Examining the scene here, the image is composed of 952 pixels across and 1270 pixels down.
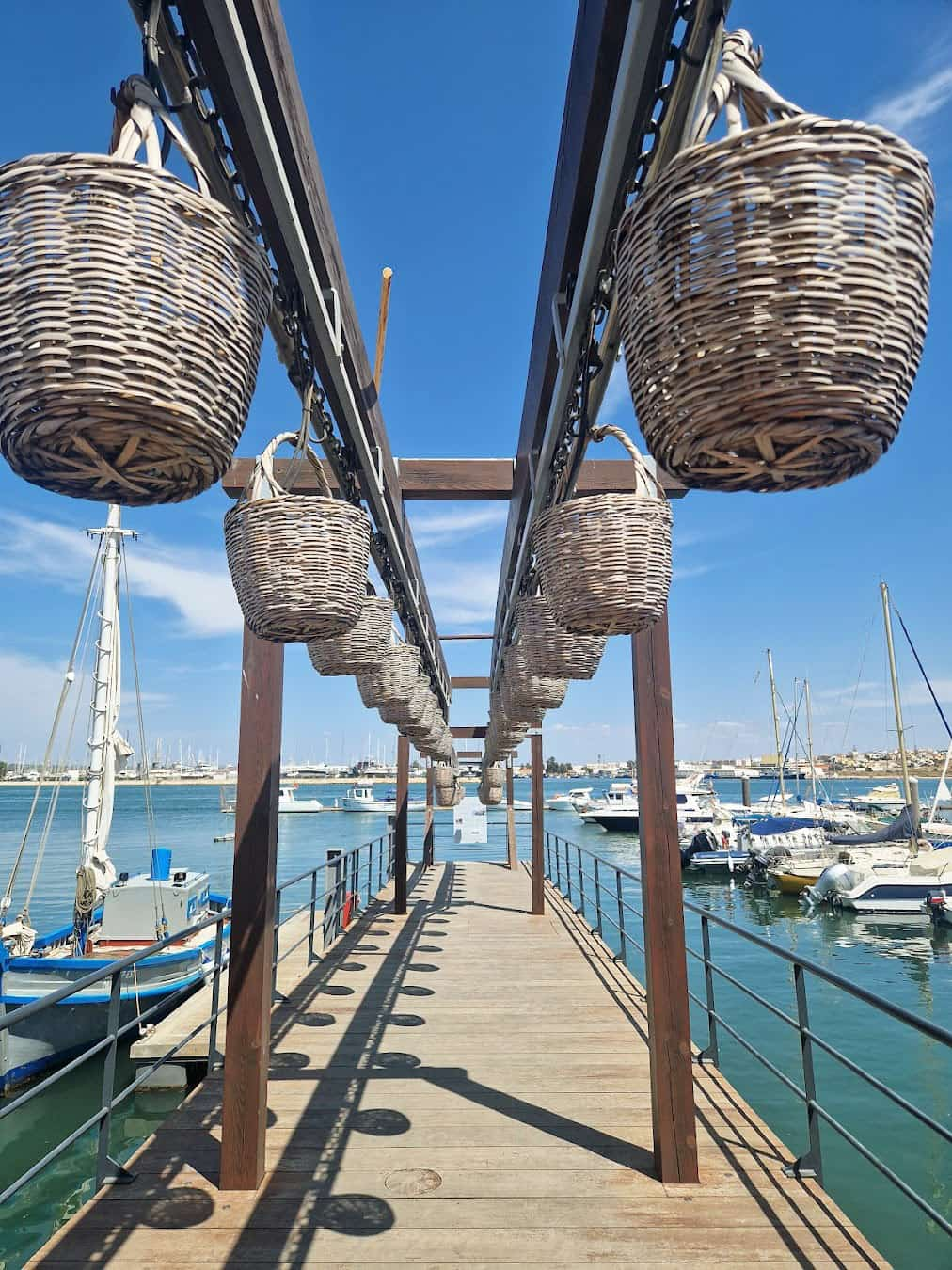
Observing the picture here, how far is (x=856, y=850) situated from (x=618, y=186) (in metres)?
18.4

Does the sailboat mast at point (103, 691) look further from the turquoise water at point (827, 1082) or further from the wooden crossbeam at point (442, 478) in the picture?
the wooden crossbeam at point (442, 478)

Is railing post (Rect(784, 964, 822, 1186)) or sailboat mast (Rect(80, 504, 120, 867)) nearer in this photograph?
railing post (Rect(784, 964, 822, 1186))

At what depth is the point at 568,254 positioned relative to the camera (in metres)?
1.56

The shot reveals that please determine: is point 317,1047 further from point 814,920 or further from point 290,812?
point 290,812

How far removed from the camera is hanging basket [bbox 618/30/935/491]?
2.37 ft

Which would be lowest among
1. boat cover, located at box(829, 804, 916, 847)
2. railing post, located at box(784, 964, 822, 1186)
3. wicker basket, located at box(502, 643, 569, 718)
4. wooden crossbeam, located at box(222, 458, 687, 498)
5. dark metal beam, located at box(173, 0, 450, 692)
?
boat cover, located at box(829, 804, 916, 847)

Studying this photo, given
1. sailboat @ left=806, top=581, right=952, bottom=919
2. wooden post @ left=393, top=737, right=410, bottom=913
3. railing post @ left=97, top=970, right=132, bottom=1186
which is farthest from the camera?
sailboat @ left=806, top=581, right=952, bottom=919

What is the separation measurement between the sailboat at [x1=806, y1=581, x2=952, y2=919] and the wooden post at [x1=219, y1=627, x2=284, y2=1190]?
577 inches

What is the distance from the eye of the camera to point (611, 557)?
1455 mm

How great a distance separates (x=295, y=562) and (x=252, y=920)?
5.83 feet

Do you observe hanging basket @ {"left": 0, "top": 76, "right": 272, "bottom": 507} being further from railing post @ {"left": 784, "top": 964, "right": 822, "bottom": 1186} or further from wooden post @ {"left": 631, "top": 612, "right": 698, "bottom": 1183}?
railing post @ {"left": 784, "top": 964, "right": 822, "bottom": 1186}

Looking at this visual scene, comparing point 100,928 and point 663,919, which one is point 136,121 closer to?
point 663,919

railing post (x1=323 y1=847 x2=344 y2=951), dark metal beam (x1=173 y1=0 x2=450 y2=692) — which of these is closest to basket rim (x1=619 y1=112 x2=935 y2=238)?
dark metal beam (x1=173 y1=0 x2=450 y2=692)

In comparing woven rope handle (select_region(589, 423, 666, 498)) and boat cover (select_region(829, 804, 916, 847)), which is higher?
woven rope handle (select_region(589, 423, 666, 498))
